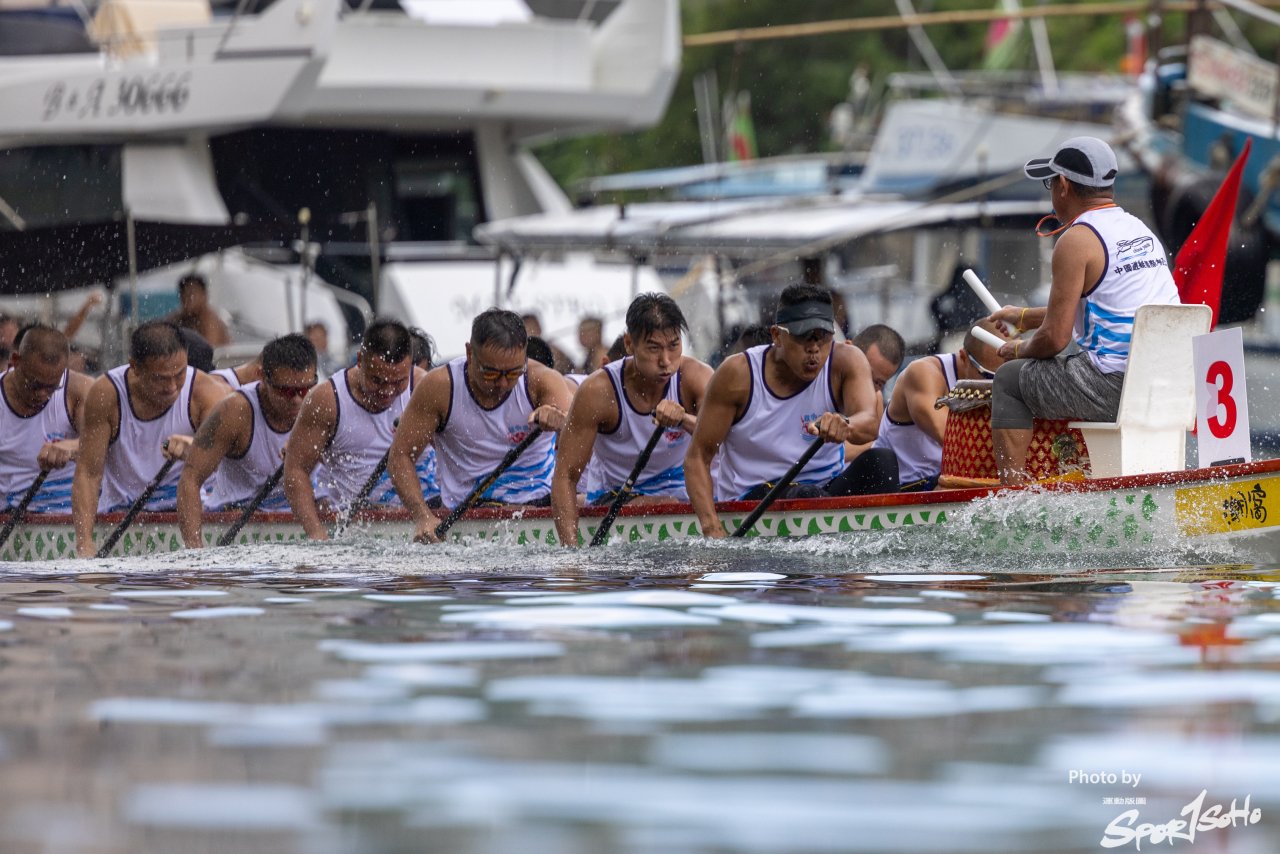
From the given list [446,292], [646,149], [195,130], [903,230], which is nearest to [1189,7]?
[903,230]

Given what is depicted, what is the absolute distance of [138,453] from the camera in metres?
10.9

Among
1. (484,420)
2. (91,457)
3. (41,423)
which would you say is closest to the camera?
(484,420)

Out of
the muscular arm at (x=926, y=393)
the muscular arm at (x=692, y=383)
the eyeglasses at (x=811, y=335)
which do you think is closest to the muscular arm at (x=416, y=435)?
the muscular arm at (x=692, y=383)

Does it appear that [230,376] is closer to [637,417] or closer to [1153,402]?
[637,417]

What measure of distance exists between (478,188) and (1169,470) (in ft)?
53.9

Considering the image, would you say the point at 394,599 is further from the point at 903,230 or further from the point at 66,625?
the point at 903,230

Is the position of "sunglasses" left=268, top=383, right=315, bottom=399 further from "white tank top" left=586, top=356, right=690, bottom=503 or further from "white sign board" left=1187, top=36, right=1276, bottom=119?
"white sign board" left=1187, top=36, right=1276, bottom=119

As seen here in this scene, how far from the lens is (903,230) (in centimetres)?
1777

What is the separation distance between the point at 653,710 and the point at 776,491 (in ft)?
12.2

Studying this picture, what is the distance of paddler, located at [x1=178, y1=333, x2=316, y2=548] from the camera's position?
1009cm

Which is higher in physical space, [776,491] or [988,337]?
[988,337]

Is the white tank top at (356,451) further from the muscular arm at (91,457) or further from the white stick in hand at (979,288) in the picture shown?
the white stick in hand at (979,288)

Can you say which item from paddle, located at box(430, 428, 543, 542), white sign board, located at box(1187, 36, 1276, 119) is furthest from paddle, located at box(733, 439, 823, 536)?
white sign board, located at box(1187, 36, 1276, 119)

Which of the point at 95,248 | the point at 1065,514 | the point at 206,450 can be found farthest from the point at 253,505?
the point at 95,248
